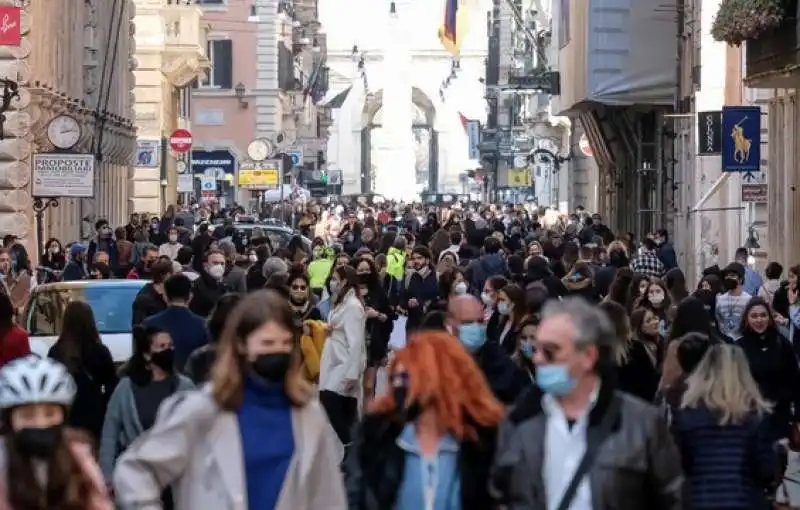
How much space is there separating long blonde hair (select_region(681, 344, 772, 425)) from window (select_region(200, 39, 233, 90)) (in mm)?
73602

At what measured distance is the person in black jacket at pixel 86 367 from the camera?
11664 millimetres

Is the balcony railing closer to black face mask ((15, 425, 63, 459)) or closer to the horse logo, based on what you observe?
the horse logo

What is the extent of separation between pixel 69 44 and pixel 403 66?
4744 inches

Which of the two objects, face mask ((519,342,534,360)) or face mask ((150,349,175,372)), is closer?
face mask ((150,349,175,372))

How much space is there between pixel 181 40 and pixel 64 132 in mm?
27050

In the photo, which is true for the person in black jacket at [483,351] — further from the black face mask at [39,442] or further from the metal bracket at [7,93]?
the metal bracket at [7,93]

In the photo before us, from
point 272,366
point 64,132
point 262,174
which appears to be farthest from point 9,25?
point 262,174

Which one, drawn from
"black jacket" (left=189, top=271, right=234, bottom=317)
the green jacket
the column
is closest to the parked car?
"black jacket" (left=189, top=271, right=234, bottom=317)

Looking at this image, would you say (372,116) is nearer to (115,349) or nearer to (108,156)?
(108,156)

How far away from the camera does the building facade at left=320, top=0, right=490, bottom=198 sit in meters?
156

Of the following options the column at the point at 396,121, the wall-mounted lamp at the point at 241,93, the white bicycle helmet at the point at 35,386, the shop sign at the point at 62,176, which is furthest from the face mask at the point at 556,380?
the column at the point at 396,121

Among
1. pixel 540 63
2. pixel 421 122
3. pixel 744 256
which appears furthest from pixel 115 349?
pixel 421 122

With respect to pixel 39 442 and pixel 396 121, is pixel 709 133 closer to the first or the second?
pixel 39 442

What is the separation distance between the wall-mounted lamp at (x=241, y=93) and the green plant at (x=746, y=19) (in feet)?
188
